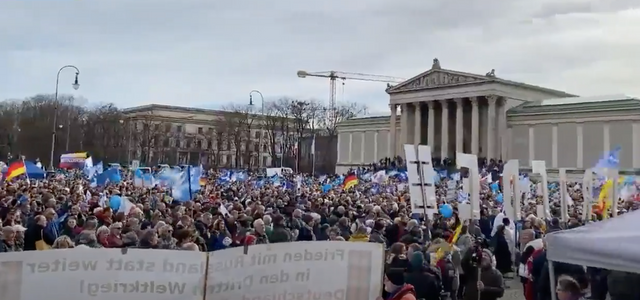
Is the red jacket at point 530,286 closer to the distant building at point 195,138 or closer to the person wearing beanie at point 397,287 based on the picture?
the person wearing beanie at point 397,287

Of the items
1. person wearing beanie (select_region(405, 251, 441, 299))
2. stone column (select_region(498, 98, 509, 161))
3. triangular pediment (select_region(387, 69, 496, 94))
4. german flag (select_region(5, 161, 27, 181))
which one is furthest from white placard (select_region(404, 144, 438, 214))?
stone column (select_region(498, 98, 509, 161))

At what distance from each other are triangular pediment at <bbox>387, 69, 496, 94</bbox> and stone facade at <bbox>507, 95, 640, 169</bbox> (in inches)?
217

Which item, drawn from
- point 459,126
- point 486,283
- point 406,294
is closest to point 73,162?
point 459,126

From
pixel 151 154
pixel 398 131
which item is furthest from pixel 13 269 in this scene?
pixel 151 154

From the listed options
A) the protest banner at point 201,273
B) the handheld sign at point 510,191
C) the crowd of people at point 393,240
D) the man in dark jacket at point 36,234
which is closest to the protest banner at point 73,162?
the crowd of people at point 393,240

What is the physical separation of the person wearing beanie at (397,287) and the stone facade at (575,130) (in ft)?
194

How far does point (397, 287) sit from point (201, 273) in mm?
1845

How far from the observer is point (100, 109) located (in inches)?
3686

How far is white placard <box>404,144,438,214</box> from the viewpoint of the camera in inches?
492

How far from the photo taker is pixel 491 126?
2704 inches

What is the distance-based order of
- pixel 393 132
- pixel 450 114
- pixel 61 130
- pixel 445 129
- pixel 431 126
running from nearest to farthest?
pixel 445 129
pixel 450 114
pixel 431 126
pixel 393 132
pixel 61 130

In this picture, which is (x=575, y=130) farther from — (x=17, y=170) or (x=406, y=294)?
(x=406, y=294)

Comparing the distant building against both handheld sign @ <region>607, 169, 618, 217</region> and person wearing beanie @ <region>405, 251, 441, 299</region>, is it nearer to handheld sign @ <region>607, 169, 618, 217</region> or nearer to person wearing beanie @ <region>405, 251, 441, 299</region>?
handheld sign @ <region>607, 169, 618, 217</region>

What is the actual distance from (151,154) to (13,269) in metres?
92.0
